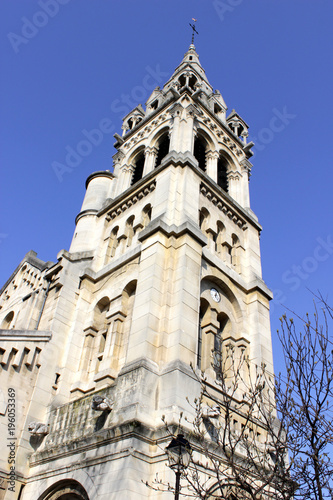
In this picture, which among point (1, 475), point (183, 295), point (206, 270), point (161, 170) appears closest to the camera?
point (1, 475)

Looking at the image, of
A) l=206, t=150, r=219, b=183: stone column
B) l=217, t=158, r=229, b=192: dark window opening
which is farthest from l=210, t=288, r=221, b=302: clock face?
l=217, t=158, r=229, b=192: dark window opening

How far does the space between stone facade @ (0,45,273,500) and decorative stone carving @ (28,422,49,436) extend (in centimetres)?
7

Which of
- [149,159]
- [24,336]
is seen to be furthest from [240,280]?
[24,336]

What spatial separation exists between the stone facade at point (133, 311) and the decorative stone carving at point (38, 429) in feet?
0.22

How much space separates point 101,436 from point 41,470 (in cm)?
332

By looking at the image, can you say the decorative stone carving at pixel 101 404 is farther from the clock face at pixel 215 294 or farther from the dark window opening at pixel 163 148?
the dark window opening at pixel 163 148

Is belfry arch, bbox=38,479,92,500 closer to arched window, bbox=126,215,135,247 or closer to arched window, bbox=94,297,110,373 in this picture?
arched window, bbox=94,297,110,373

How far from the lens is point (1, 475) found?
14.6 m

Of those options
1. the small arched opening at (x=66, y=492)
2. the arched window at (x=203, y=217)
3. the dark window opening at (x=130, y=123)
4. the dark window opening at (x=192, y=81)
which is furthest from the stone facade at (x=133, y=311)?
the dark window opening at (x=192, y=81)

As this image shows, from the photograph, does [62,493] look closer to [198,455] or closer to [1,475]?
[1,475]

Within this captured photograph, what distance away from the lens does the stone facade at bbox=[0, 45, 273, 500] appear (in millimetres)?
13078

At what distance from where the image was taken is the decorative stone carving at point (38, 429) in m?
15.6

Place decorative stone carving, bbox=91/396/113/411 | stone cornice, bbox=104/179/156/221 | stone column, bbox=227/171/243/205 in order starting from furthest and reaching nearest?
stone column, bbox=227/171/243/205 → stone cornice, bbox=104/179/156/221 → decorative stone carving, bbox=91/396/113/411

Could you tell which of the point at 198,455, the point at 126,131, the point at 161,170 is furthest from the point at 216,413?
the point at 126,131
